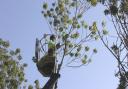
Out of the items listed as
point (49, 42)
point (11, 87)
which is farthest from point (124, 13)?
point (11, 87)

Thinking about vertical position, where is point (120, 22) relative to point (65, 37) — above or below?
above

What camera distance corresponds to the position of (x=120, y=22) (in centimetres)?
881

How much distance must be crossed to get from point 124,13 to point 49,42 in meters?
2.26

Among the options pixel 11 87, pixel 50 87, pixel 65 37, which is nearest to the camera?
pixel 50 87

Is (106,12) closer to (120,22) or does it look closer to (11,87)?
(120,22)

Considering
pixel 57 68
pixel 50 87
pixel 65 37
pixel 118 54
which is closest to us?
pixel 118 54

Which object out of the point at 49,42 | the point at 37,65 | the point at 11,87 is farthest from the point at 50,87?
the point at 11,87

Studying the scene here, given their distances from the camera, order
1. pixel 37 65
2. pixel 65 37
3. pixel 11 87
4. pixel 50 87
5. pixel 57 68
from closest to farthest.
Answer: pixel 50 87, pixel 37 65, pixel 57 68, pixel 65 37, pixel 11 87

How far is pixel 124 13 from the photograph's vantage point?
9.19m

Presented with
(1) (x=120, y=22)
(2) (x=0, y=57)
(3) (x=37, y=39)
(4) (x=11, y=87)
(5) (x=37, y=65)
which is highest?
(1) (x=120, y=22)

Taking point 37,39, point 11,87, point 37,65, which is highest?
point 37,39

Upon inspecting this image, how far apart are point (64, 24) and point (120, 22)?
4566 mm

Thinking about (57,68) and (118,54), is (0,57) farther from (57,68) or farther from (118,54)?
(118,54)

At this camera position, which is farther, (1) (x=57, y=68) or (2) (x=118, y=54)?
(1) (x=57, y=68)
